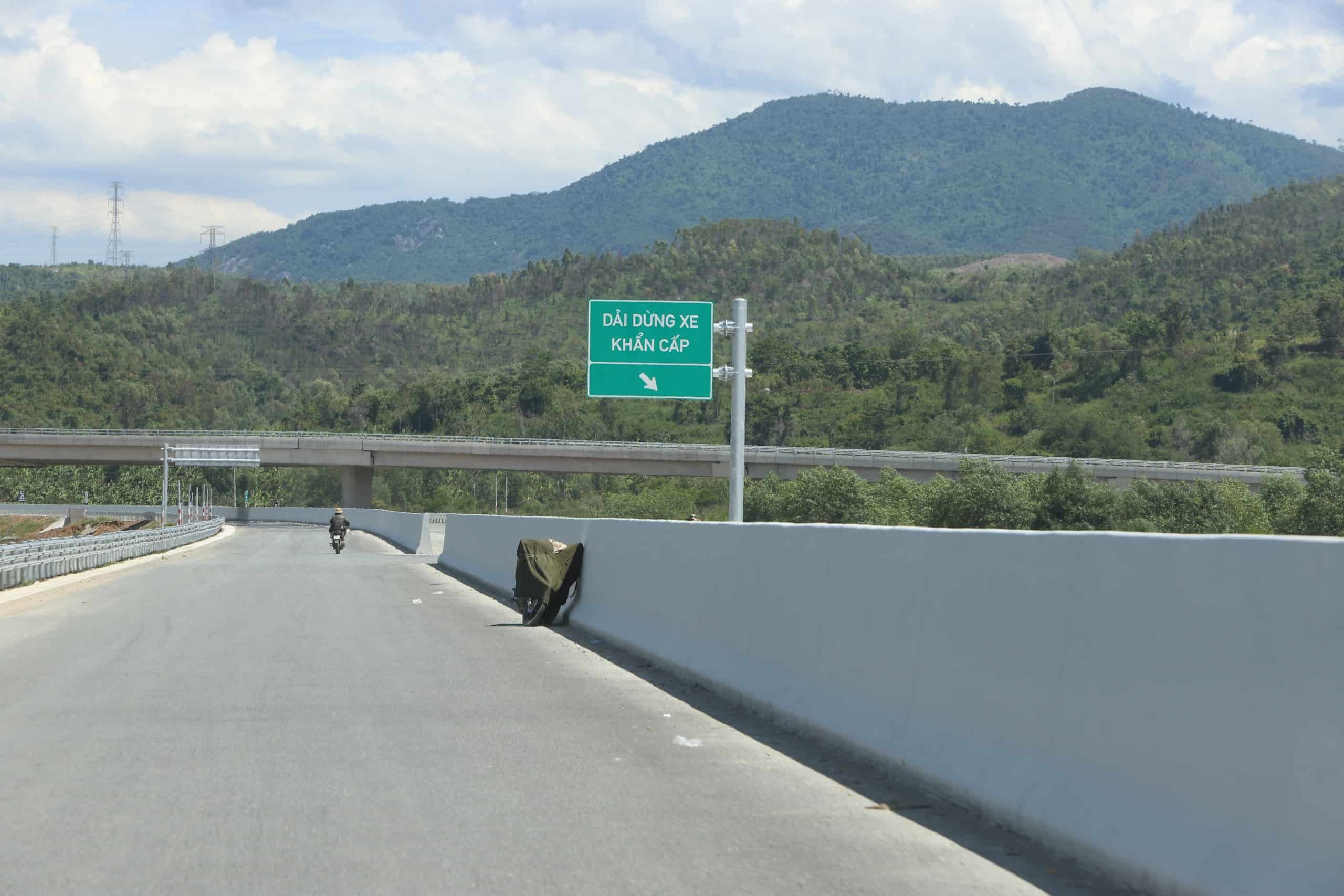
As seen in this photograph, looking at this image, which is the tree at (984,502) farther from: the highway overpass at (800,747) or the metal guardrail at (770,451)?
the highway overpass at (800,747)

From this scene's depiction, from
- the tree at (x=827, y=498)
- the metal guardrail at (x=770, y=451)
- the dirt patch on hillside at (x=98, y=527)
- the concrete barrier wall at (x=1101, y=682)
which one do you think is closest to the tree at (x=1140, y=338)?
the metal guardrail at (x=770, y=451)

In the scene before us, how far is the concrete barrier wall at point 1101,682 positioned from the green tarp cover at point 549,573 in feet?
27.8

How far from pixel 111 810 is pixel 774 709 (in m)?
4.86

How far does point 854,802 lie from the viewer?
8.09 meters

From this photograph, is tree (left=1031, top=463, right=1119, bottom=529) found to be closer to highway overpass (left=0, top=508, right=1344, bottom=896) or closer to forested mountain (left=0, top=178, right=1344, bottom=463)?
forested mountain (left=0, top=178, right=1344, bottom=463)

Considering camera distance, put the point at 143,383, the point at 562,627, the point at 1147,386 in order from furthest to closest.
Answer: the point at 143,383, the point at 1147,386, the point at 562,627

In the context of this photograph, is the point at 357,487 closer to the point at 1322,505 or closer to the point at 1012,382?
the point at 1322,505

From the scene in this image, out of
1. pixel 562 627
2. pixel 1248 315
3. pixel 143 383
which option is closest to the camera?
pixel 562 627

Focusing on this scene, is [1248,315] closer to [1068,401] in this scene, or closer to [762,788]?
[1068,401]

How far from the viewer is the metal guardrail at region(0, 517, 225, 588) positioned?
28344 mm

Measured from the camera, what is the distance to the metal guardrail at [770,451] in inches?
4028

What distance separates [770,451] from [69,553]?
7556cm

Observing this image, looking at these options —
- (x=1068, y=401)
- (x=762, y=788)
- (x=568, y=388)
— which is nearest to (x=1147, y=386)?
(x=1068, y=401)

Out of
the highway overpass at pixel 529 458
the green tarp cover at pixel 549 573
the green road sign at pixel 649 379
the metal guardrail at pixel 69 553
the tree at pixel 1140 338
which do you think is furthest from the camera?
the tree at pixel 1140 338
